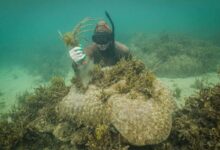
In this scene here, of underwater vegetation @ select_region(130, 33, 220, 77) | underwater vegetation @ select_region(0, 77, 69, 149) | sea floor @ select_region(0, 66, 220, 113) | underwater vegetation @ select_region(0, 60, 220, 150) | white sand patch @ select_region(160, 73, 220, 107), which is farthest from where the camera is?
underwater vegetation @ select_region(130, 33, 220, 77)

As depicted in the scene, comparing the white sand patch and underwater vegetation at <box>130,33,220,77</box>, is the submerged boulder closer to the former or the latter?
the white sand patch

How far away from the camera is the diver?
5543mm

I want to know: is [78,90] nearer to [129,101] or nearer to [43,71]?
[129,101]

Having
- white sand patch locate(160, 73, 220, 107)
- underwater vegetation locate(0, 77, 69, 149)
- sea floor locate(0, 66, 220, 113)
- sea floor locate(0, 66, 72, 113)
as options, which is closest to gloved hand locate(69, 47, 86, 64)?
underwater vegetation locate(0, 77, 69, 149)

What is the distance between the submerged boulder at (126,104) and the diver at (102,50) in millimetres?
823

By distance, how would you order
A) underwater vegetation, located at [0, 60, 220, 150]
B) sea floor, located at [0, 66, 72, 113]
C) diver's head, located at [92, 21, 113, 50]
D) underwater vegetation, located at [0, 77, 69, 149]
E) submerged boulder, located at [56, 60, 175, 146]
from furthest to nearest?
sea floor, located at [0, 66, 72, 113]
diver's head, located at [92, 21, 113, 50]
underwater vegetation, located at [0, 77, 69, 149]
underwater vegetation, located at [0, 60, 220, 150]
submerged boulder, located at [56, 60, 175, 146]

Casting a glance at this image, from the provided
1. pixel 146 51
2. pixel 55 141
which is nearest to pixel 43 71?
pixel 146 51

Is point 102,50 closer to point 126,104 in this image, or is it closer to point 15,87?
point 126,104

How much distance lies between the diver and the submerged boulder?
0.82 metres

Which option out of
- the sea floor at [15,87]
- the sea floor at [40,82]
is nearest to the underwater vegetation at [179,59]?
the sea floor at [40,82]

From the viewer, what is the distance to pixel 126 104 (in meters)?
4.78

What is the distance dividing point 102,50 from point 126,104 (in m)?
3.99

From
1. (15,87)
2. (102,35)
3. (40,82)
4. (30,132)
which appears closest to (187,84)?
(102,35)

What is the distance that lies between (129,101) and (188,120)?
1.61 metres
